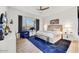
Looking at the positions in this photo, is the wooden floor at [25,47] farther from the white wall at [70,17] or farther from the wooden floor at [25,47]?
the white wall at [70,17]

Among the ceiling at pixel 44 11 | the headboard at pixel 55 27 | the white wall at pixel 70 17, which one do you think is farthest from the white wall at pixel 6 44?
the white wall at pixel 70 17

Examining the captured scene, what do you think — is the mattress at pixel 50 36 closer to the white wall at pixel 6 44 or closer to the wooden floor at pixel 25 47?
the wooden floor at pixel 25 47

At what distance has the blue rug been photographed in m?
1.79

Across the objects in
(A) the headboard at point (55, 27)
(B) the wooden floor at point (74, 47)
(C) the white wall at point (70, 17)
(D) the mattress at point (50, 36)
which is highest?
(C) the white wall at point (70, 17)

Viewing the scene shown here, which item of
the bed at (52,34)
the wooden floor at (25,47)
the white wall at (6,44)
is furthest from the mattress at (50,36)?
the white wall at (6,44)

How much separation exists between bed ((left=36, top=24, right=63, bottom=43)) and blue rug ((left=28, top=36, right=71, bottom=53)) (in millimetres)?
51

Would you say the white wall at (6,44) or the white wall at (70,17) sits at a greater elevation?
the white wall at (70,17)

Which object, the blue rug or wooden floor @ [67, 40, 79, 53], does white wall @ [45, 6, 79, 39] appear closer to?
wooden floor @ [67, 40, 79, 53]

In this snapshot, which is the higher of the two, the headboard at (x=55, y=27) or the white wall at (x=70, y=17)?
the white wall at (x=70, y=17)

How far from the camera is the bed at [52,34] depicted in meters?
1.80

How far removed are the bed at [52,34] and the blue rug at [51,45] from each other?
0.05 m

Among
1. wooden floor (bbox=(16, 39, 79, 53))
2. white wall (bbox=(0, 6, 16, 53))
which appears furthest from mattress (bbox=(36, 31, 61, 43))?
white wall (bbox=(0, 6, 16, 53))

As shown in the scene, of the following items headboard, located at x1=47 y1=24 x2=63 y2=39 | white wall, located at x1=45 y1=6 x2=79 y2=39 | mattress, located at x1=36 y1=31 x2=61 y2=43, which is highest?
white wall, located at x1=45 y1=6 x2=79 y2=39

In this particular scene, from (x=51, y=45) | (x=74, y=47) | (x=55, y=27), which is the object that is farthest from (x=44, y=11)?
(x=74, y=47)
